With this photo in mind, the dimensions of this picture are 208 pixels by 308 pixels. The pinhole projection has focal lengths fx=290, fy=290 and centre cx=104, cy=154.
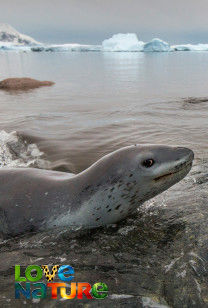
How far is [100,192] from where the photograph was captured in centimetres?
292

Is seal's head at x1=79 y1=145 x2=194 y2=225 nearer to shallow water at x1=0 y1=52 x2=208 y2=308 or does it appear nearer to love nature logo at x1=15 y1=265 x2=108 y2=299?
shallow water at x1=0 y1=52 x2=208 y2=308

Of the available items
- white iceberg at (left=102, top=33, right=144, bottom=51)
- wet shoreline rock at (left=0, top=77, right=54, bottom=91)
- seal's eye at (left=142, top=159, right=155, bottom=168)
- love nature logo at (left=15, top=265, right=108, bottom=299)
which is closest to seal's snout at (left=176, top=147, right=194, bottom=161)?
seal's eye at (left=142, top=159, right=155, bottom=168)

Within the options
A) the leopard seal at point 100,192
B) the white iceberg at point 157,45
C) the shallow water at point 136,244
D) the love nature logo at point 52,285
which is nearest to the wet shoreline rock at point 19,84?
the shallow water at point 136,244

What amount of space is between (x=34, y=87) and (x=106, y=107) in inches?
305

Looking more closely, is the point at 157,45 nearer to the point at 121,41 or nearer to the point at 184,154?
the point at 121,41

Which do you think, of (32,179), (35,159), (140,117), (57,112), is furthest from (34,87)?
(32,179)

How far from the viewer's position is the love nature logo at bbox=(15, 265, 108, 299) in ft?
6.60

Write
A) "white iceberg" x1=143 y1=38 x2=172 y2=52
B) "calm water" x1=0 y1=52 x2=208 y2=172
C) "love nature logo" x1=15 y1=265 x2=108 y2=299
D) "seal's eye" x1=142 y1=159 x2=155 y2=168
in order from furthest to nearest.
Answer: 1. "white iceberg" x1=143 y1=38 x2=172 y2=52
2. "calm water" x1=0 y1=52 x2=208 y2=172
3. "seal's eye" x1=142 y1=159 x2=155 y2=168
4. "love nature logo" x1=15 y1=265 x2=108 y2=299

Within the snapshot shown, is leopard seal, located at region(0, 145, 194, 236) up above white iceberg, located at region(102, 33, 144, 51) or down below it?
below

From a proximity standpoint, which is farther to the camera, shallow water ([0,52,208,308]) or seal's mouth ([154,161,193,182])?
seal's mouth ([154,161,193,182])

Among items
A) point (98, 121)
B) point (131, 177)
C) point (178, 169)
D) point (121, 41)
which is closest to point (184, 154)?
point (178, 169)

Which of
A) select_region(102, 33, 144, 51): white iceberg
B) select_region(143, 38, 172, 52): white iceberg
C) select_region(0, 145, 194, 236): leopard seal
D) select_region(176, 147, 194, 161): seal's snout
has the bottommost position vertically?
select_region(0, 145, 194, 236): leopard seal

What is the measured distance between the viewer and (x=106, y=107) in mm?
11234

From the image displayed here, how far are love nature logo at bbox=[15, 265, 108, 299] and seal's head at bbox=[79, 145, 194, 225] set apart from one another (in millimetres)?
756
